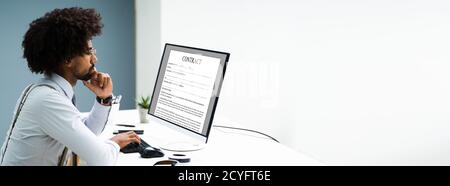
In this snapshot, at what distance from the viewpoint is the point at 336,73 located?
11.2 ft

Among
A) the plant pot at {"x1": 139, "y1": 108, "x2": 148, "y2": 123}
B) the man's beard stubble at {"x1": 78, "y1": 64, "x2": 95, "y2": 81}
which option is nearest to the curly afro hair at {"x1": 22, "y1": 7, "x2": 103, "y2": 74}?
the man's beard stubble at {"x1": 78, "y1": 64, "x2": 95, "y2": 81}

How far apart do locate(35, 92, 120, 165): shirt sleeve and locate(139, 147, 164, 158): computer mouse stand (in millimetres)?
343

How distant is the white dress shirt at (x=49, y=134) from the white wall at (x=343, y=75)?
67.5 inches

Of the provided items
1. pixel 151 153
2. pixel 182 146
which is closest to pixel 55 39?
pixel 151 153

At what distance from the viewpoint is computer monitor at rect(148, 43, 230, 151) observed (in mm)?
1779

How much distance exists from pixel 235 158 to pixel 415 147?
Answer: 2.20 meters

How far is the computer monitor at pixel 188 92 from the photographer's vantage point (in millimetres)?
1779

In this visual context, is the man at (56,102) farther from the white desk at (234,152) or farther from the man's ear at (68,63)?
the white desk at (234,152)

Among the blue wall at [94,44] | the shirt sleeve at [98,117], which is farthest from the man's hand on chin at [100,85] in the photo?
the blue wall at [94,44]

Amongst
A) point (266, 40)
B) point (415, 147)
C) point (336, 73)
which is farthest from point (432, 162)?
point (266, 40)

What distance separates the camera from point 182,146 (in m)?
1.91

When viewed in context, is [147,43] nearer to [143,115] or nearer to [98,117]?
[143,115]

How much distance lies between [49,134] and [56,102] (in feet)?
0.31

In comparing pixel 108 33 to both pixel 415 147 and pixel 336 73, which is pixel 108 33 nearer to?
pixel 336 73
